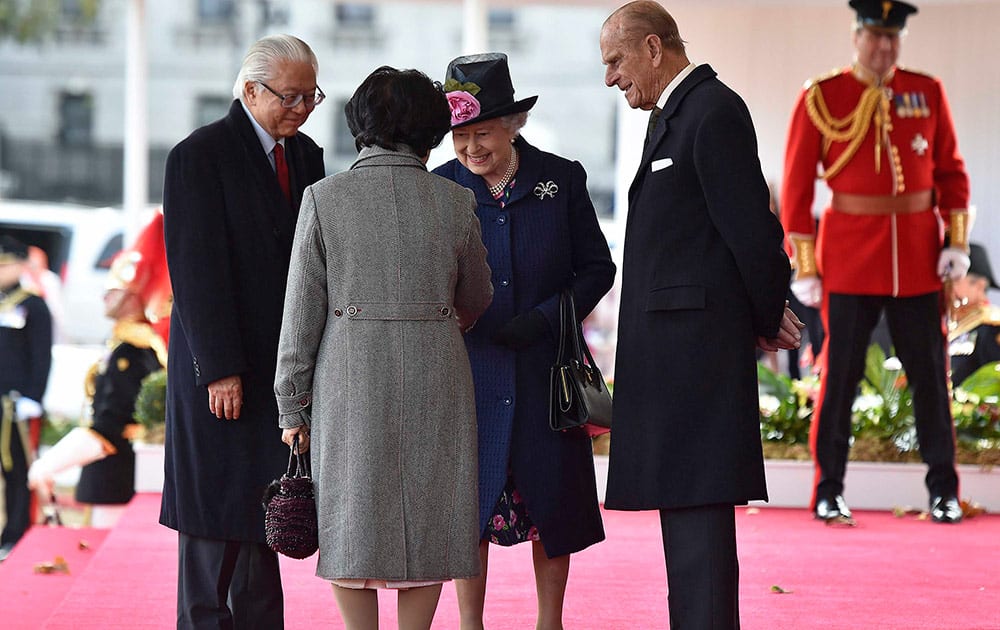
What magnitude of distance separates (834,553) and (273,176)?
259 cm

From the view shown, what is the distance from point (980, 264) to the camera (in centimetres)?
775

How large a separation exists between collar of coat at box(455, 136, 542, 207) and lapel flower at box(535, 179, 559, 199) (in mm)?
13

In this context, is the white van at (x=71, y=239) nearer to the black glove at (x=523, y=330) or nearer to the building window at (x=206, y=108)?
the building window at (x=206, y=108)

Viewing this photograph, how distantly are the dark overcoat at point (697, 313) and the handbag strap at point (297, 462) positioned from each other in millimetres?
691

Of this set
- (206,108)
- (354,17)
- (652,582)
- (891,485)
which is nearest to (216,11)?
(206,108)

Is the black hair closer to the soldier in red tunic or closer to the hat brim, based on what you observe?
the hat brim

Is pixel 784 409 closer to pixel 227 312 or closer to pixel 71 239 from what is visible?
pixel 227 312

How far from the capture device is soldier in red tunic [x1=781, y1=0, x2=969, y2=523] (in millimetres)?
5566

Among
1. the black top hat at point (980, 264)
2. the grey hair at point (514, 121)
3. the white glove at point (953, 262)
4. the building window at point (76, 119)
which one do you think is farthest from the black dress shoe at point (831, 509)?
the building window at point (76, 119)

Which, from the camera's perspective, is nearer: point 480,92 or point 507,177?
point 480,92

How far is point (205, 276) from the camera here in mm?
3357

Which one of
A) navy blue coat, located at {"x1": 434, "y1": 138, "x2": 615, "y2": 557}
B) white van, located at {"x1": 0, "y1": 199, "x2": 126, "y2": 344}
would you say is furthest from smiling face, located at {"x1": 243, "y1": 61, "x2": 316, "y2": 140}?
white van, located at {"x1": 0, "y1": 199, "x2": 126, "y2": 344}

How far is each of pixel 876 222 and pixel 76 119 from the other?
1972cm

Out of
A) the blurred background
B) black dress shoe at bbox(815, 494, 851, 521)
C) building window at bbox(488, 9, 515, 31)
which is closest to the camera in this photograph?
black dress shoe at bbox(815, 494, 851, 521)
